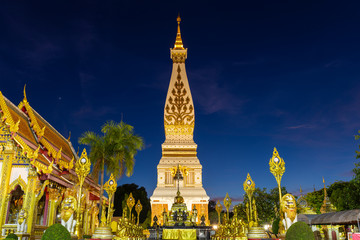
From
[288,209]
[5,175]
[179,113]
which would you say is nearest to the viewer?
[288,209]

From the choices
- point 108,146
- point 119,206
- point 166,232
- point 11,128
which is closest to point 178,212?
point 166,232

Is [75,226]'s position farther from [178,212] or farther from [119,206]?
[119,206]

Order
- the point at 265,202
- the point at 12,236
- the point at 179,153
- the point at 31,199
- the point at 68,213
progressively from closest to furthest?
the point at 68,213 < the point at 12,236 < the point at 31,199 < the point at 265,202 < the point at 179,153

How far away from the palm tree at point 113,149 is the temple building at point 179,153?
288 inches

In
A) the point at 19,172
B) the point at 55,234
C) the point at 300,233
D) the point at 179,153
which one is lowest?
the point at 300,233

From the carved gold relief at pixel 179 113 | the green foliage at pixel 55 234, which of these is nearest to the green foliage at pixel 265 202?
the carved gold relief at pixel 179 113

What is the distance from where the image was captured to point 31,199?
581 inches

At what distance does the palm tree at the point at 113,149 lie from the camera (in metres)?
24.8

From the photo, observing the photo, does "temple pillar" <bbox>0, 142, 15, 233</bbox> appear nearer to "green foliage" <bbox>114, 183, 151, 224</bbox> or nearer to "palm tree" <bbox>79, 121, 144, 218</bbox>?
"palm tree" <bbox>79, 121, 144, 218</bbox>

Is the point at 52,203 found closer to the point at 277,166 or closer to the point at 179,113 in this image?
the point at 277,166

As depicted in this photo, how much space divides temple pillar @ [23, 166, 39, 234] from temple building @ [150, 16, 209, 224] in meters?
18.1

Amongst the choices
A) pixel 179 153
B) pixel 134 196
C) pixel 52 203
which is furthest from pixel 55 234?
pixel 134 196

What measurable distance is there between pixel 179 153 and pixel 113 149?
16.1 m

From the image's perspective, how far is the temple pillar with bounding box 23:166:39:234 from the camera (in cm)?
1453
